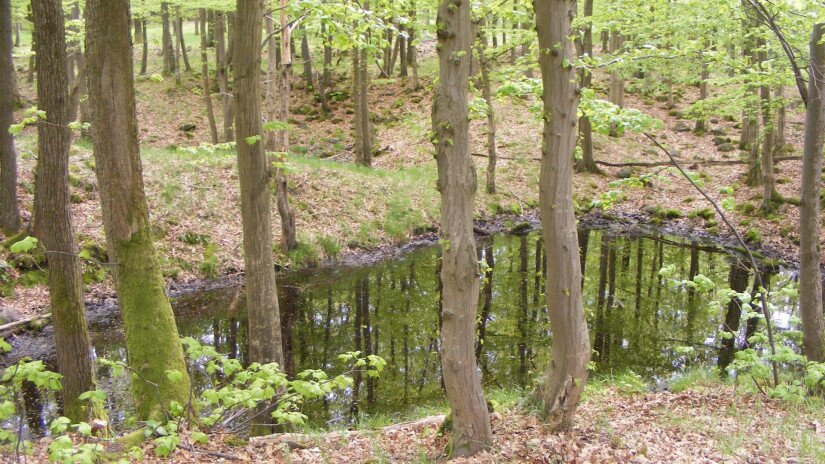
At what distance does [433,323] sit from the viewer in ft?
37.2

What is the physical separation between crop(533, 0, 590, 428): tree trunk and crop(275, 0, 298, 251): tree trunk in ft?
26.9

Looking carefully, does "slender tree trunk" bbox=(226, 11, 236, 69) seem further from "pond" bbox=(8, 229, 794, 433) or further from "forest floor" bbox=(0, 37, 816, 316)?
"pond" bbox=(8, 229, 794, 433)

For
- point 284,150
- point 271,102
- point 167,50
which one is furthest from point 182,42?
point 271,102

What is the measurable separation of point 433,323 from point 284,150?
17.1 feet

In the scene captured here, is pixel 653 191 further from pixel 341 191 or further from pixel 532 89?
pixel 532 89

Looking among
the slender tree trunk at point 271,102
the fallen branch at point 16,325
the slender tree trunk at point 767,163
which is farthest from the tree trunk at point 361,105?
the fallen branch at point 16,325

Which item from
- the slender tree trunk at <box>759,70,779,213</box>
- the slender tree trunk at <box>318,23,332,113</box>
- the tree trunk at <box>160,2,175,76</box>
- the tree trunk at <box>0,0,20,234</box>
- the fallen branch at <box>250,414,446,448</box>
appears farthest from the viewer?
the tree trunk at <box>160,2,175,76</box>

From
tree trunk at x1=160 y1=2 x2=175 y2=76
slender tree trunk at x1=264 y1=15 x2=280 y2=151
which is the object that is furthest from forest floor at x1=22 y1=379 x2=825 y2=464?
tree trunk at x1=160 y1=2 x2=175 y2=76

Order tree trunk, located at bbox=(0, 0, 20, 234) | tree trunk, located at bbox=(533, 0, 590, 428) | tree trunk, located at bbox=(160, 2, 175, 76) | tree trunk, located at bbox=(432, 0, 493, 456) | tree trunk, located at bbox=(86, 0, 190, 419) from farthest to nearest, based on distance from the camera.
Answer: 1. tree trunk, located at bbox=(160, 2, 175, 76)
2. tree trunk, located at bbox=(0, 0, 20, 234)
3. tree trunk, located at bbox=(86, 0, 190, 419)
4. tree trunk, located at bbox=(533, 0, 590, 428)
5. tree trunk, located at bbox=(432, 0, 493, 456)

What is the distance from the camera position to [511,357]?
9938 millimetres

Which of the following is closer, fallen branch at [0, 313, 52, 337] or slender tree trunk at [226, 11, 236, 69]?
→ slender tree trunk at [226, 11, 236, 69]

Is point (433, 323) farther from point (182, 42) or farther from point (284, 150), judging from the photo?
point (182, 42)

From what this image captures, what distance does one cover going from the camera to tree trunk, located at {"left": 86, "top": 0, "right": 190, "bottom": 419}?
500cm

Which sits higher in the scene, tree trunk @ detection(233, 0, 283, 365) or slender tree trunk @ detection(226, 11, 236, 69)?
slender tree trunk @ detection(226, 11, 236, 69)
